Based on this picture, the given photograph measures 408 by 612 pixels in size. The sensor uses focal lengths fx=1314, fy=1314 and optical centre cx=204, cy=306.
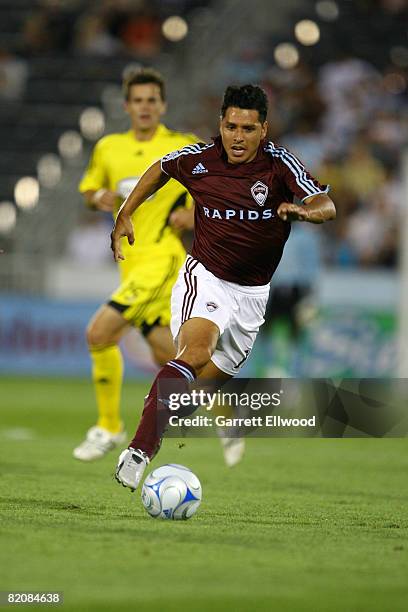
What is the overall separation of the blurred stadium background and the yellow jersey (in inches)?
239

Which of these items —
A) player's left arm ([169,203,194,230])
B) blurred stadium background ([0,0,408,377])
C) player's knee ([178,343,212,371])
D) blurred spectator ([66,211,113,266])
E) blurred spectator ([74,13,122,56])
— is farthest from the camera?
blurred spectator ([74,13,122,56])

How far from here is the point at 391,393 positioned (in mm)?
7562

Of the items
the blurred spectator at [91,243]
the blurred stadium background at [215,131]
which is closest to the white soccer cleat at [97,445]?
the blurred stadium background at [215,131]

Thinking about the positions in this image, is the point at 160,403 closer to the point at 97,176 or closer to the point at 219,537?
the point at 219,537

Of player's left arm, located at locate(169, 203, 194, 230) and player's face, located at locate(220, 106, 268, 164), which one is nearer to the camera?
player's face, located at locate(220, 106, 268, 164)

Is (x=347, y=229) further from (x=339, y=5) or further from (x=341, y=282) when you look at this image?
(x=339, y=5)

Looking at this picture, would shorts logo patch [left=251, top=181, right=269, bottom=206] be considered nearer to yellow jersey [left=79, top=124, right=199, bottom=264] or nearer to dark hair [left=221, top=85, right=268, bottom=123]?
dark hair [left=221, top=85, right=268, bottom=123]

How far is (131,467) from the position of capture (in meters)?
5.93

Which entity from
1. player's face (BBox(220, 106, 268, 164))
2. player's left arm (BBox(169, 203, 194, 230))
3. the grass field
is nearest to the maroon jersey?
player's face (BBox(220, 106, 268, 164))

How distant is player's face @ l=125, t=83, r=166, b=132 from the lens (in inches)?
352

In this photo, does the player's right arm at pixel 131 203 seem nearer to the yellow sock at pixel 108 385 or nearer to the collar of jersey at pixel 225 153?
the collar of jersey at pixel 225 153

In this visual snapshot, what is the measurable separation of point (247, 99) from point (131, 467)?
1919mm

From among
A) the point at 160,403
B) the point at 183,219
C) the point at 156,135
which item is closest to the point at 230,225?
the point at 160,403

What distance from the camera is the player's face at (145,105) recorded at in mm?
8953
